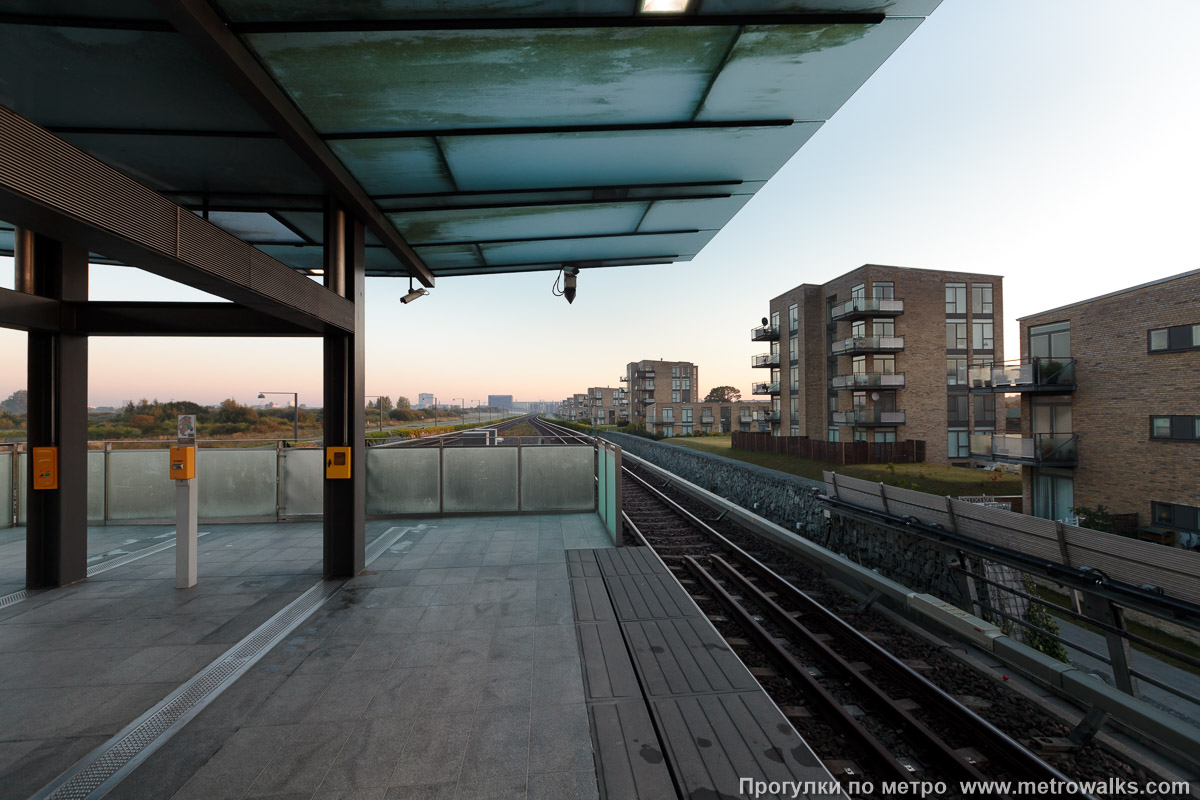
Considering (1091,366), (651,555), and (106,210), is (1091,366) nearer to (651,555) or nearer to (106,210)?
(651,555)

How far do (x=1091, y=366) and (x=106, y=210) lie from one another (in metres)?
26.5

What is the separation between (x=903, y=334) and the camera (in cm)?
3253

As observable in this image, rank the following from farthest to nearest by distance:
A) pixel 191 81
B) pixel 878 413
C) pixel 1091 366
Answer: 1. pixel 878 413
2. pixel 1091 366
3. pixel 191 81

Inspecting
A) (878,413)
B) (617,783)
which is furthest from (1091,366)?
(617,783)

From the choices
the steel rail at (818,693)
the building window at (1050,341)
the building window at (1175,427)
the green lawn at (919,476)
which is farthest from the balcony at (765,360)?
the steel rail at (818,693)

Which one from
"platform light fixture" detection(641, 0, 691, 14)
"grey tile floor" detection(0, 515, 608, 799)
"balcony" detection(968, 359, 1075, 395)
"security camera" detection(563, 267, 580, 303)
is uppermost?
"platform light fixture" detection(641, 0, 691, 14)

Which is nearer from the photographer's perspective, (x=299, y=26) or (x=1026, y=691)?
(x=299, y=26)

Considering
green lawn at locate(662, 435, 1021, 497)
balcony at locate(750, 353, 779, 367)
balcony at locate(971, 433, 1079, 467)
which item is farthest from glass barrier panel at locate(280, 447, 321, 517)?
balcony at locate(750, 353, 779, 367)

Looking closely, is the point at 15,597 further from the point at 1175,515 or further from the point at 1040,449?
the point at 1040,449

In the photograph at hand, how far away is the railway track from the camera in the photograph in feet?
11.9

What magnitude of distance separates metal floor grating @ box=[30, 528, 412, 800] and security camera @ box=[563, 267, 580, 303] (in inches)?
262

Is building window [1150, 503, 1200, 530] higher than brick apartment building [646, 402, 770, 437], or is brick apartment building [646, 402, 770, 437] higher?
brick apartment building [646, 402, 770, 437]

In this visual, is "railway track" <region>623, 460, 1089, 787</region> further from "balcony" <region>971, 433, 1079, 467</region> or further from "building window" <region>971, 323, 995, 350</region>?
"building window" <region>971, 323, 995, 350</region>

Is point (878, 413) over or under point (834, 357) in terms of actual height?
under
